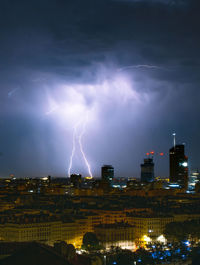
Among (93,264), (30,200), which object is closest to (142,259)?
(93,264)

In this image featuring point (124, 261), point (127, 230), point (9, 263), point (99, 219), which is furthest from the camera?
point (99, 219)

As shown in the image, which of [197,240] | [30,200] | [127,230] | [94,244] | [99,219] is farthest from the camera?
[30,200]

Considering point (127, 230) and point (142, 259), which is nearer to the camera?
point (142, 259)

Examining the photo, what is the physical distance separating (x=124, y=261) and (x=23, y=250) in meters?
12.9

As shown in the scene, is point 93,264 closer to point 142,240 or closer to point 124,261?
point 124,261

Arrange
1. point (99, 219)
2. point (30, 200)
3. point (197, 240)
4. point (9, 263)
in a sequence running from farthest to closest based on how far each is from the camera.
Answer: point (30, 200) < point (99, 219) < point (197, 240) < point (9, 263)

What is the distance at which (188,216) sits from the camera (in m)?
93.7

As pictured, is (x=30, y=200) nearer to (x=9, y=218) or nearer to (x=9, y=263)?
(x=9, y=218)

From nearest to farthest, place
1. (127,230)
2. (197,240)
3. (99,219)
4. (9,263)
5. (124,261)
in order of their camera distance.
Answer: (9,263) → (124,261) → (197,240) → (127,230) → (99,219)

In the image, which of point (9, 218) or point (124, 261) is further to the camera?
point (9, 218)

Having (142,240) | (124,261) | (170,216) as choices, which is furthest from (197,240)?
(124,261)

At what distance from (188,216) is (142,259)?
134ft

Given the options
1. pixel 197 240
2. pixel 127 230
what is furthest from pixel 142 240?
pixel 197 240

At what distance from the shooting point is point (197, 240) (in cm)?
7319
